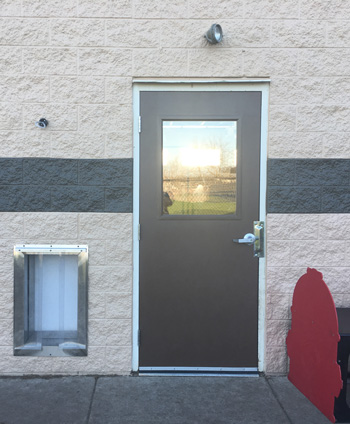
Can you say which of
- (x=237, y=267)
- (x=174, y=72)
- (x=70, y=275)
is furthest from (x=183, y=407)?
(x=174, y=72)

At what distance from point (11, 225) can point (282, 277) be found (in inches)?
99.0

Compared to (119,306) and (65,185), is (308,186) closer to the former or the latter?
(119,306)

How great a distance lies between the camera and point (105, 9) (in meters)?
3.77

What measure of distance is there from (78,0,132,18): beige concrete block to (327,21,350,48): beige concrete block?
70.9 inches

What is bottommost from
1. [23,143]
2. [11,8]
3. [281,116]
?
[23,143]

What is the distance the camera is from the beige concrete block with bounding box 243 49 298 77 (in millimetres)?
3787

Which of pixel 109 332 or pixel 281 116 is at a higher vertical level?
pixel 281 116

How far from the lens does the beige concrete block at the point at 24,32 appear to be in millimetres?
3771

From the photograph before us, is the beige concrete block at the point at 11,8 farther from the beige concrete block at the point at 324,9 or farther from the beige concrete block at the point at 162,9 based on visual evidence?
the beige concrete block at the point at 324,9

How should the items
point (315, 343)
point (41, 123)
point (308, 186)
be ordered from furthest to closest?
point (308, 186) → point (41, 123) → point (315, 343)

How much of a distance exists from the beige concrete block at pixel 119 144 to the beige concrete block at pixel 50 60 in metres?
0.68

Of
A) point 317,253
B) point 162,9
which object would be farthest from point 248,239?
point 162,9

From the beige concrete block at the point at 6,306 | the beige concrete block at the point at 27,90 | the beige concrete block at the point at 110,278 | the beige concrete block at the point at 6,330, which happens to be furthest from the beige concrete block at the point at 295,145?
the beige concrete block at the point at 6,330

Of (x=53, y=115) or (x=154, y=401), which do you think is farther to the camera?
(x=53, y=115)
